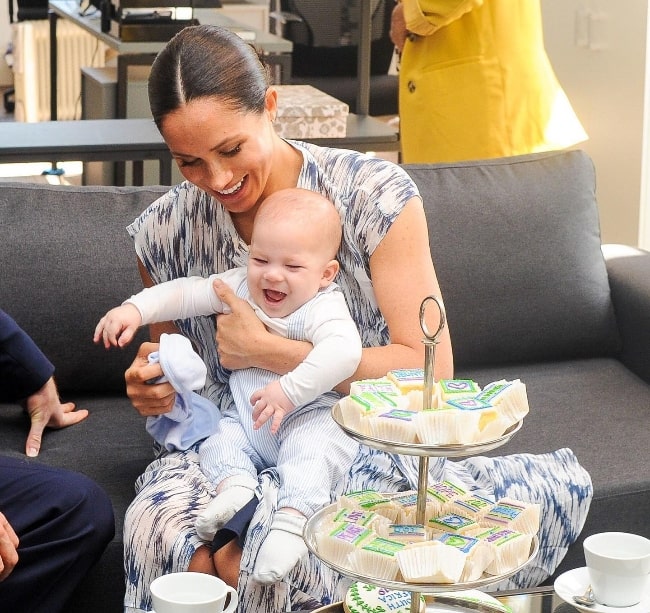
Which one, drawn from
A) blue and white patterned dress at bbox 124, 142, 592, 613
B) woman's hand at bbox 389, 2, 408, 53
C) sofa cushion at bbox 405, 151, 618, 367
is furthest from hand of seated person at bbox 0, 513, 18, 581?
woman's hand at bbox 389, 2, 408, 53

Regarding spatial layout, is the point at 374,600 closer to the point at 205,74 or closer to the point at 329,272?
the point at 329,272

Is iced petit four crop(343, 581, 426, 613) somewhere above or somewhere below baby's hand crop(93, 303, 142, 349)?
below

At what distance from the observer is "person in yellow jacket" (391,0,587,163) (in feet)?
9.93

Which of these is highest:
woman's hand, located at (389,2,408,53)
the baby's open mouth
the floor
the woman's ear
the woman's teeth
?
woman's hand, located at (389,2,408,53)

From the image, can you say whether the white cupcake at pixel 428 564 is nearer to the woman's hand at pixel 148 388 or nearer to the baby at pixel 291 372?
the baby at pixel 291 372

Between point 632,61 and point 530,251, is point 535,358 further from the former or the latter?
point 632,61

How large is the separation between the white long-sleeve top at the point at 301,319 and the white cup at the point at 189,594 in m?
0.40

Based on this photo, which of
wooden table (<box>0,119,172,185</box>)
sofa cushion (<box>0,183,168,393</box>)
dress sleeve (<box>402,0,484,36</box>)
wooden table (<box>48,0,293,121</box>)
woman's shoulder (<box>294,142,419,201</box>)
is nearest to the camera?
woman's shoulder (<box>294,142,419,201</box>)

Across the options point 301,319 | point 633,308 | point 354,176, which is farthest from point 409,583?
point 633,308

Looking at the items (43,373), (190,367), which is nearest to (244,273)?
(190,367)

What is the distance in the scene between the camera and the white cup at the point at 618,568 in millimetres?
1363

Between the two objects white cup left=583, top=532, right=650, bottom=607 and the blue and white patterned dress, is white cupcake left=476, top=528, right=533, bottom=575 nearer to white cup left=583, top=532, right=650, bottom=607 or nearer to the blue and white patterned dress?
white cup left=583, top=532, right=650, bottom=607

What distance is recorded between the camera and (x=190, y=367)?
178 centimetres

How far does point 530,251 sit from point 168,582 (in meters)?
1.46
